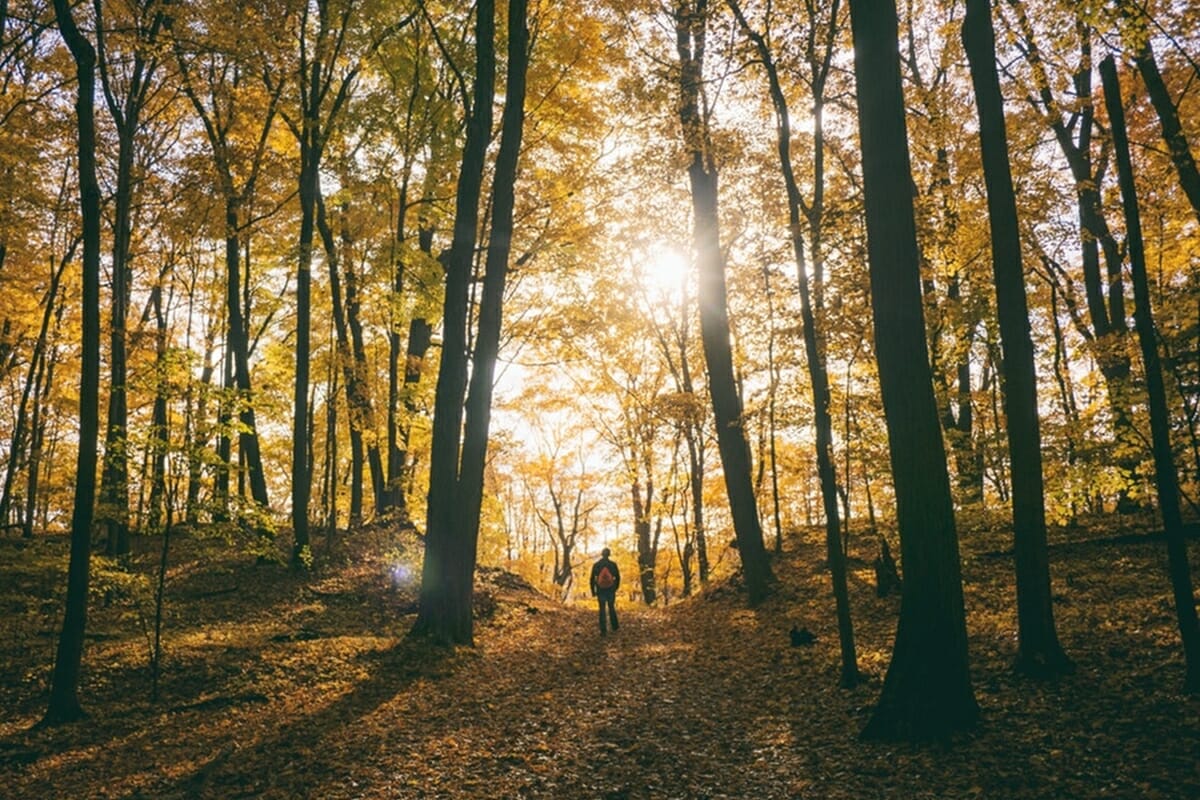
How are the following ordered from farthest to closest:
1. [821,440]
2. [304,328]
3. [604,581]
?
[304,328] < [604,581] < [821,440]

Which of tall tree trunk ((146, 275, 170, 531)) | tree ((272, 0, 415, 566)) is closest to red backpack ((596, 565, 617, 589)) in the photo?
tree ((272, 0, 415, 566))

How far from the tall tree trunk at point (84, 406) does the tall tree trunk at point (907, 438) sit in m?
8.62

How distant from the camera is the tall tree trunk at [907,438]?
5996 mm

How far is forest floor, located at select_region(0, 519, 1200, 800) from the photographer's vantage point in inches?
220

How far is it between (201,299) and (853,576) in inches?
866

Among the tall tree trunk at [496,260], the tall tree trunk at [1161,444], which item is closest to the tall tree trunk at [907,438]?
the tall tree trunk at [1161,444]

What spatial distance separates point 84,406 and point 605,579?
31.7 feet

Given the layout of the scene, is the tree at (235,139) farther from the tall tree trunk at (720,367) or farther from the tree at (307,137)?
the tall tree trunk at (720,367)

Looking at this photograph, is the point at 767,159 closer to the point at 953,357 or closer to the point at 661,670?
the point at 953,357

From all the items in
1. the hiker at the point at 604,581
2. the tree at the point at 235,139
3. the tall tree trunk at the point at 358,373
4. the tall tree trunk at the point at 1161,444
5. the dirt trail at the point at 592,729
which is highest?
the tree at the point at 235,139

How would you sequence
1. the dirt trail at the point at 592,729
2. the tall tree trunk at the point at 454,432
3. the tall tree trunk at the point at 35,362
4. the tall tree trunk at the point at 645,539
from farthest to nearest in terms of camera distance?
the tall tree trunk at the point at 645,539 < the tall tree trunk at the point at 35,362 < the tall tree trunk at the point at 454,432 < the dirt trail at the point at 592,729

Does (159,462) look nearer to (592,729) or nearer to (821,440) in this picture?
(592,729)

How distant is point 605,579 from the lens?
561 inches

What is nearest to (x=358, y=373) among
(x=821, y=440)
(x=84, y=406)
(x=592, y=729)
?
(x=84, y=406)
